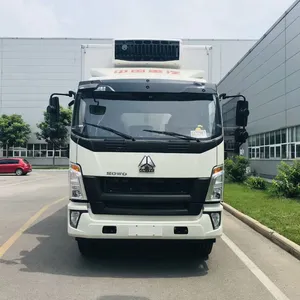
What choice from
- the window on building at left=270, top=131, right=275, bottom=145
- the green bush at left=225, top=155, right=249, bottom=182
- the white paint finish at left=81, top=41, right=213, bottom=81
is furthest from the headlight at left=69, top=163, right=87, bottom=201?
the window on building at left=270, top=131, right=275, bottom=145

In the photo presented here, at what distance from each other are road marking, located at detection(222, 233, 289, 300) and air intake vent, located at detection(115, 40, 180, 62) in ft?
12.1

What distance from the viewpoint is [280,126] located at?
2670cm

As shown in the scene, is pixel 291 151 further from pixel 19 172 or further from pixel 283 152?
pixel 19 172

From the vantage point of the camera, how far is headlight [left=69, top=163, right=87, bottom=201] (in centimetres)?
577

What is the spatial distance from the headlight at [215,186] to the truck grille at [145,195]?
0.07 metres

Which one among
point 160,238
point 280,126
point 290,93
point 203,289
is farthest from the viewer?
point 280,126

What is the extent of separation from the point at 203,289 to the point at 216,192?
136 cm

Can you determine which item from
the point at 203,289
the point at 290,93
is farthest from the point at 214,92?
the point at 290,93

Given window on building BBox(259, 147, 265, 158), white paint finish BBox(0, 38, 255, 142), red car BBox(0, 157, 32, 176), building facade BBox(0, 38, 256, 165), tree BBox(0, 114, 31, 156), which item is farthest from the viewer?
white paint finish BBox(0, 38, 255, 142)

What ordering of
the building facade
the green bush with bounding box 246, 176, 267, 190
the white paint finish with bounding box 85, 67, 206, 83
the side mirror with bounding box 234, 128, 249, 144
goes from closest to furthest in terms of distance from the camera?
1. the white paint finish with bounding box 85, 67, 206, 83
2. the side mirror with bounding box 234, 128, 249, 144
3. the green bush with bounding box 246, 176, 267, 190
4. the building facade

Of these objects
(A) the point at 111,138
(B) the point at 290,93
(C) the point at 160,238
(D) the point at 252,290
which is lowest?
(D) the point at 252,290

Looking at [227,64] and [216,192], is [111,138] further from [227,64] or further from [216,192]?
[227,64]

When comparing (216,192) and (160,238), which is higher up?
(216,192)

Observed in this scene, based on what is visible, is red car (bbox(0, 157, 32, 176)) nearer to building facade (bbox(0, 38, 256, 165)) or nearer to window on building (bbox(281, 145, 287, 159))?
building facade (bbox(0, 38, 256, 165))
